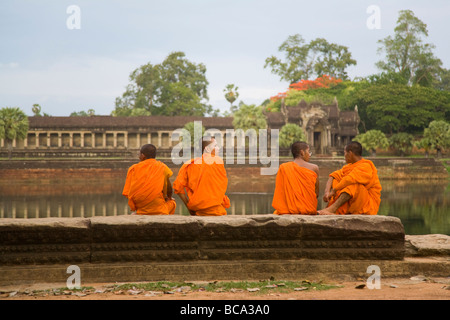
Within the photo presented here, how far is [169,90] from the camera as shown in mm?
63344

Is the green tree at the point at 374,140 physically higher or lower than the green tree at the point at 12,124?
lower

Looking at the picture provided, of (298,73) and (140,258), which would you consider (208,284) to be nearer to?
(140,258)

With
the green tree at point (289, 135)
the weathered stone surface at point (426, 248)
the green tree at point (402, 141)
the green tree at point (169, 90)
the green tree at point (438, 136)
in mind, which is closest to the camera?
the weathered stone surface at point (426, 248)

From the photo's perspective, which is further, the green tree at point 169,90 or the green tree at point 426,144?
the green tree at point 169,90

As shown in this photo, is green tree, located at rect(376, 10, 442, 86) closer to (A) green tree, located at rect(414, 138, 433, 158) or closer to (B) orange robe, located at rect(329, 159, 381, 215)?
(A) green tree, located at rect(414, 138, 433, 158)

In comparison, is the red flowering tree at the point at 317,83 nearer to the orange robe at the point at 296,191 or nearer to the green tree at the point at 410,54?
the green tree at the point at 410,54

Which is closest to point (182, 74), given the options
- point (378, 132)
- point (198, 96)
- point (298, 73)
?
point (198, 96)

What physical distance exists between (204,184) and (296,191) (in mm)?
1039

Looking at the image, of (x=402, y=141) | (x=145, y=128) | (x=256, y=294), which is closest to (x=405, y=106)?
(x=402, y=141)

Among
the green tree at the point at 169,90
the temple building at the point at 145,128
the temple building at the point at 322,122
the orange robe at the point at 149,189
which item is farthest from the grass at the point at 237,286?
the green tree at the point at 169,90

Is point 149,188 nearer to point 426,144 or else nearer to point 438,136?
point 426,144

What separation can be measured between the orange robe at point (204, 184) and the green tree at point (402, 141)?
133 feet

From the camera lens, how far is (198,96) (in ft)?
216

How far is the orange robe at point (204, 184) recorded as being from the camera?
20.2 ft
